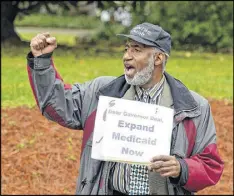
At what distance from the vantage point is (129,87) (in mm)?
4434

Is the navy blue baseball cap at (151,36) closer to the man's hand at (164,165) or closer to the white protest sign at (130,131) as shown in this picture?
the white protest sign at (130,131)

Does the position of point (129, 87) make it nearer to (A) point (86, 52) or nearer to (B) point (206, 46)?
(A) point (86, 52)

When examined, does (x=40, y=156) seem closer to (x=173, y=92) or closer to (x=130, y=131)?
(x=173, y=92)

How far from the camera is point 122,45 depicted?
2486 centimetres

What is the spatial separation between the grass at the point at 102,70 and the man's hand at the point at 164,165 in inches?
274

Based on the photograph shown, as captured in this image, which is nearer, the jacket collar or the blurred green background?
the jacket collar

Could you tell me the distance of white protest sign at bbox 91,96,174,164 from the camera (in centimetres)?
411

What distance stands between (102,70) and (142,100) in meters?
12.2

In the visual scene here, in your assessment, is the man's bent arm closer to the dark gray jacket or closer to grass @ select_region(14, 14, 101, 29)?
the dark gray jacket

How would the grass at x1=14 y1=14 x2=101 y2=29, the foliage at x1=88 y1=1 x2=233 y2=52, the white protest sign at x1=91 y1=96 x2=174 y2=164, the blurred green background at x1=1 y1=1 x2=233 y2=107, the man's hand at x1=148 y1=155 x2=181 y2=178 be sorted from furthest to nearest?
the grass at x1=14 y1=14 x2=101 y2=29, the foliage at x1=88 y1=1 x2=233 y2=52, the blurred green background at x1=1 y1=1 x2=233 y2=107, the white protest sign at x1=91 y1=96 x2=174 y2=164, the man's hand at x1=148 y1=155 x2=181 y2=178

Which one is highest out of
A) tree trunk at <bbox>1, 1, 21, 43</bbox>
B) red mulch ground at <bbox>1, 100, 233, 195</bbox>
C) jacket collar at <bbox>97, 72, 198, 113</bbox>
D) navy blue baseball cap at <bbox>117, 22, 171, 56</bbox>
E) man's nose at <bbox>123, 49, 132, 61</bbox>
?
navy blue baseball cap at <bbox>117, 22, 171, 56</bbox>

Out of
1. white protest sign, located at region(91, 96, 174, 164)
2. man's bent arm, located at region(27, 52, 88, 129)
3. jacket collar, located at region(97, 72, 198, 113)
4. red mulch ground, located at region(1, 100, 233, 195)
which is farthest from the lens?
red mulch ground, located at region(1, 100, 233, 195)

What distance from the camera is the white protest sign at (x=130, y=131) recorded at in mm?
4113

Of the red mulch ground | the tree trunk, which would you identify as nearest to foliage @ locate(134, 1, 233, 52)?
the tree trunk
